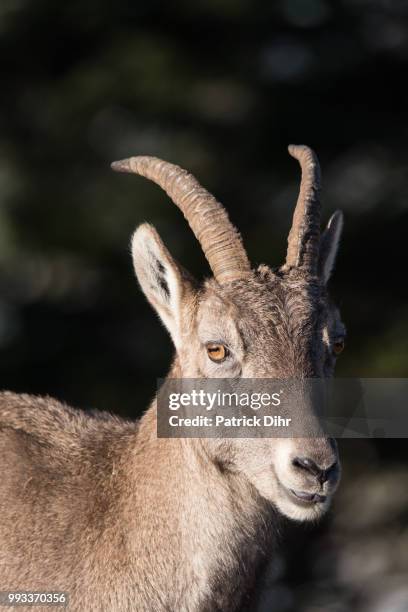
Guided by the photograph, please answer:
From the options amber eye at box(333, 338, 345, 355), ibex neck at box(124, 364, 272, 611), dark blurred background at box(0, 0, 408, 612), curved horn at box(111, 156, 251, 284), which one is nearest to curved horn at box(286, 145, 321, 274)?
curved horn at box(111, 156, 251, 284)

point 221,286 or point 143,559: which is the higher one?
point 221,286

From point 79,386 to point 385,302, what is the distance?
519cm

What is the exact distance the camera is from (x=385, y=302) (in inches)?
747

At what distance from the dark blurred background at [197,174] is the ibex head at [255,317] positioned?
972 centimetres

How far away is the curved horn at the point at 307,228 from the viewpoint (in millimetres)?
7684

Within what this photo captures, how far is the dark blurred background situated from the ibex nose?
11.1m

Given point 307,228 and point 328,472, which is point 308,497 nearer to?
point 328,472

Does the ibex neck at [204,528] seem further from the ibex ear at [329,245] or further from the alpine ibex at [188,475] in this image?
the ibex ear at [329,245]

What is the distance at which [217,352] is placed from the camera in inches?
281

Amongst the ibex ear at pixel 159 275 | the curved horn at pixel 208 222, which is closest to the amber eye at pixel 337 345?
the curved horn at pixel 208 222

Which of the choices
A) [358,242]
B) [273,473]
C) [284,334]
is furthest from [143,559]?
[358,242]

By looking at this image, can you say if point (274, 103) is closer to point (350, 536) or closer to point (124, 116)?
point (124, 116)

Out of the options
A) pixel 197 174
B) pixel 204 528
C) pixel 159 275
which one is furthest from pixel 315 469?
pixel 197 174

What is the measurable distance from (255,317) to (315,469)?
1.12 m
